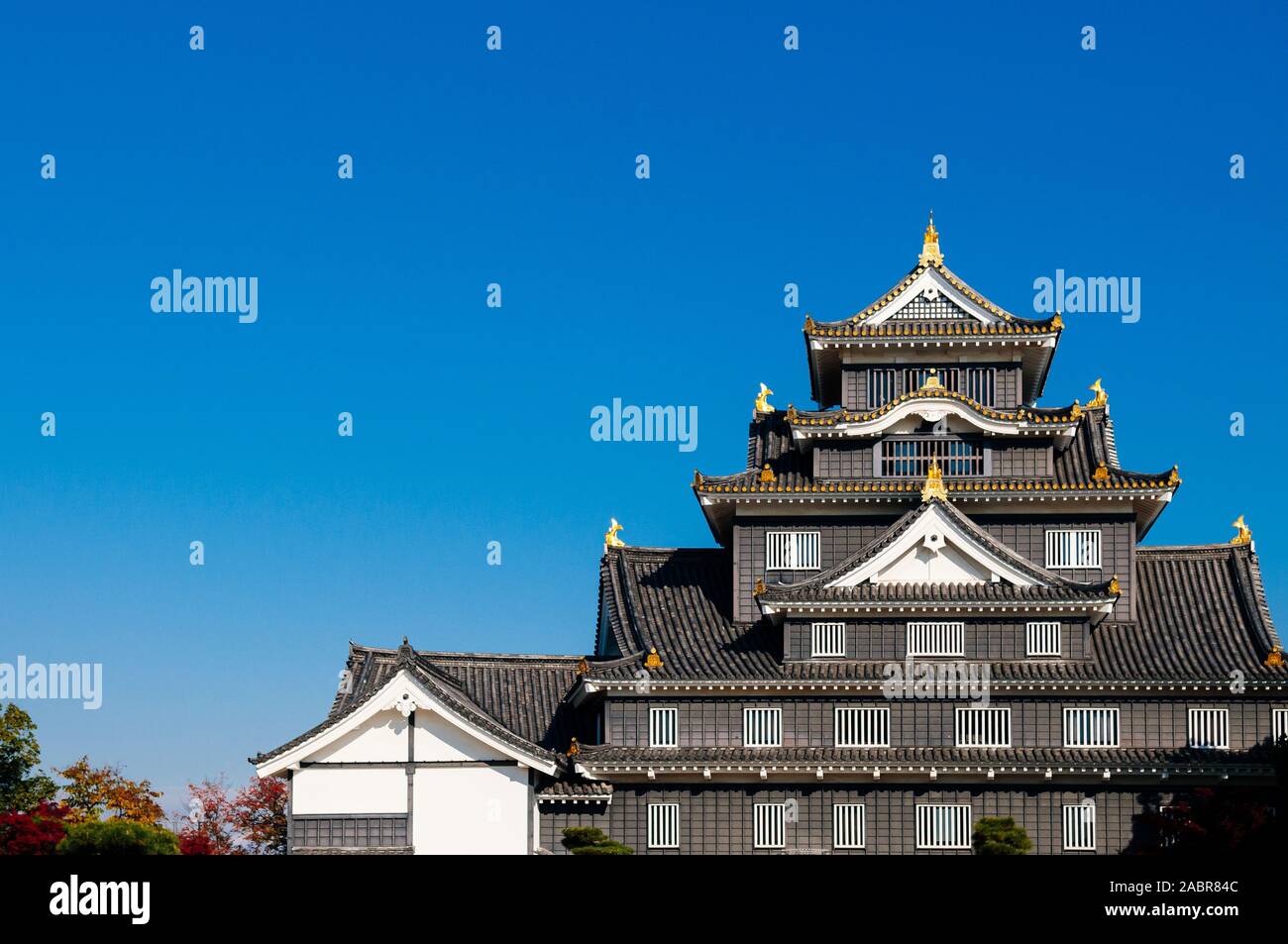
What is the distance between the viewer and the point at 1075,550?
51969 millimetres

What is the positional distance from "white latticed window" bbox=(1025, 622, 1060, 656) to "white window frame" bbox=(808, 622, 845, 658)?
17.1 feet

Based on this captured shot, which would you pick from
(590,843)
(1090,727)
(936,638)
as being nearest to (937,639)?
(936,638)

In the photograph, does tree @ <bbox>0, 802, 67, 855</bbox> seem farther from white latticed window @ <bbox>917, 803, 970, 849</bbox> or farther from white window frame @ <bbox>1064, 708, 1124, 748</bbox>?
white window frame @ <bbox>1064, 708, 1124, 748</bbox>

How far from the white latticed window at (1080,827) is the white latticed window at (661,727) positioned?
432 inches

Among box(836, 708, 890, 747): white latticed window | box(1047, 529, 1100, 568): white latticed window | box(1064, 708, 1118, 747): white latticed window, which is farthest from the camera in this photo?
box(1047, 529, 1100, 568): white latticed window

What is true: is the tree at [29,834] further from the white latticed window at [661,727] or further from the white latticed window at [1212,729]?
the white latticed window at [1212,729]

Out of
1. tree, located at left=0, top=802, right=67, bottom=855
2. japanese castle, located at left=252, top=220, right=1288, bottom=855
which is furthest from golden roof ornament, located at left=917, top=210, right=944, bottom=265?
tree, located at left=0, top=802, right=67, bottom=855

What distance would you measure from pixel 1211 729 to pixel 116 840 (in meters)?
29.1

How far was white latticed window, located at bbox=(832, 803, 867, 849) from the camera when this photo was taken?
48.4 meters

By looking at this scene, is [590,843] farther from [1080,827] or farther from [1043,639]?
[1043,639]
